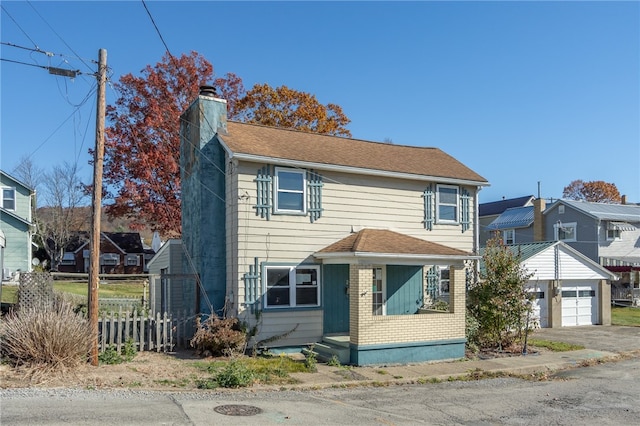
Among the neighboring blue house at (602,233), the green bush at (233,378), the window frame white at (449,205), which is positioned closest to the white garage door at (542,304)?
the window frame white at (449,205)

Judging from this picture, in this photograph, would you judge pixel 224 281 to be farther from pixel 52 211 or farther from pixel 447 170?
pixel 52 211

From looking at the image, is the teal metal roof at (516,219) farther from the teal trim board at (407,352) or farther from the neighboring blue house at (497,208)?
the teal trim board at (407,352)

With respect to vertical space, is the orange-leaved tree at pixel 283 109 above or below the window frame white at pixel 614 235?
above

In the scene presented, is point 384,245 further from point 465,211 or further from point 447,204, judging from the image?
point 465,211

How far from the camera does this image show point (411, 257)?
587 inches

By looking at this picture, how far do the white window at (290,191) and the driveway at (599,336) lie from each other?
10.8 meters

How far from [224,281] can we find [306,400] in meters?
6.19

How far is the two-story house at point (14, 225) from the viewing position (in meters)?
36.4

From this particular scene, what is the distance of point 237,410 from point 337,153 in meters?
9.83

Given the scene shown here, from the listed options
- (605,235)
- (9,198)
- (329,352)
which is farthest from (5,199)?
(605,235)

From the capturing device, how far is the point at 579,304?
2497 centimetres

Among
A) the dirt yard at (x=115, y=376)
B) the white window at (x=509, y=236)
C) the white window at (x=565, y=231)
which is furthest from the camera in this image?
the white window at (x=509, y=236)

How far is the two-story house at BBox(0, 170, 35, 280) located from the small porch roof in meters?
28.8

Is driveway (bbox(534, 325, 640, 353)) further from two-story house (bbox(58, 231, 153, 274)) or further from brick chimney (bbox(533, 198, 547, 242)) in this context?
two-story house (bbox(58, 231, 153, 274))
